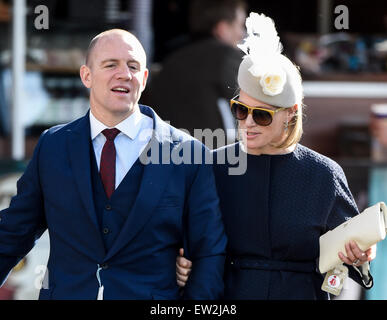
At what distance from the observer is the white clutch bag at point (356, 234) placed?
2.83 m

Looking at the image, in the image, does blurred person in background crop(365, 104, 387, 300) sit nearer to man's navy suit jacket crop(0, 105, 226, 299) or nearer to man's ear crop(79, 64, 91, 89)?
man's navy suit jacket crop(0, 105, 226, 299)

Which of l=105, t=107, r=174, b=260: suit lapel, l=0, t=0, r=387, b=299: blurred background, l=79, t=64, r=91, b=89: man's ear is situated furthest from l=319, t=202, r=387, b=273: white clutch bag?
l=0, t=0, r=387, b=299: blurred background

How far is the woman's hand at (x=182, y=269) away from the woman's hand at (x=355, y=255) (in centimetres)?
53

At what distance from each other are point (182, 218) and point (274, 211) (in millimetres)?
333

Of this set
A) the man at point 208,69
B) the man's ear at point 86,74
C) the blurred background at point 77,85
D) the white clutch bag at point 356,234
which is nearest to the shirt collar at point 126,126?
the man's ear at point 86,74

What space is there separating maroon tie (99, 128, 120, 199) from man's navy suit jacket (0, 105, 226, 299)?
0.06 metres

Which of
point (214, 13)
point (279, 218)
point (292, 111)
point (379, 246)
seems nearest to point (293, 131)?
point (292, 111)

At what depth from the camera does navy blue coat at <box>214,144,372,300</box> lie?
2.96m

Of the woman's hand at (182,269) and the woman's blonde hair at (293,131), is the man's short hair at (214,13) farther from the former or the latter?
the woman's hand at (182,269)

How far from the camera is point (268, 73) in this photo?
2963 mm

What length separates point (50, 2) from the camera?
7109 mm

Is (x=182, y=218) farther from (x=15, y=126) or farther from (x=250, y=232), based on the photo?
(x=15, y=126)

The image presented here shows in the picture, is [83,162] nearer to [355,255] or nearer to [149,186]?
[149,186]

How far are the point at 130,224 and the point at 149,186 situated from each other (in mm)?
142
